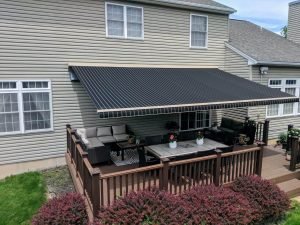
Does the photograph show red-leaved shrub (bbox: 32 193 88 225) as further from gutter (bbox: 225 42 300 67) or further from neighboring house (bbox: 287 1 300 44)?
neighboring house (bbox: 287 1 300 44)

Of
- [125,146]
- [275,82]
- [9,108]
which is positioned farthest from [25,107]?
[275,82]

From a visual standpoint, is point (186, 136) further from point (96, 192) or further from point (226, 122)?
point (96, 192)

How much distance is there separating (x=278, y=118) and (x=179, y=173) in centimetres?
945

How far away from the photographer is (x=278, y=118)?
535 inches

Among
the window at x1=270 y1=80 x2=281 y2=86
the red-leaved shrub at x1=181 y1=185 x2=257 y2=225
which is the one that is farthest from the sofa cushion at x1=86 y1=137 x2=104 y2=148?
the window at x1=270 y1=80 x2=281 y2=86

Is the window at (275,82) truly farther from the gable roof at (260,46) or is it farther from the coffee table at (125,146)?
the coffee table at (125,146)

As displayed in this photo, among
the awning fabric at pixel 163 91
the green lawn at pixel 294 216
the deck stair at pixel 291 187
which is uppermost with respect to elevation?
the awning fabric at pixel 163 91

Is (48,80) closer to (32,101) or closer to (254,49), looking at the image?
(32,101)

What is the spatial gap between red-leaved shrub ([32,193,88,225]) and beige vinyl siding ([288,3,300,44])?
60.9ft

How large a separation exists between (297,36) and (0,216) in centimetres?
2029

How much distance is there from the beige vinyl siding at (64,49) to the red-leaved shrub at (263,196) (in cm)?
619

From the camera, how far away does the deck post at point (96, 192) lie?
5371 mm

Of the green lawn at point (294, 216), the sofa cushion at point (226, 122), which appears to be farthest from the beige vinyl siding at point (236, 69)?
the green lawn at point (294, 216)

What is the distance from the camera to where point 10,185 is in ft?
27.4
